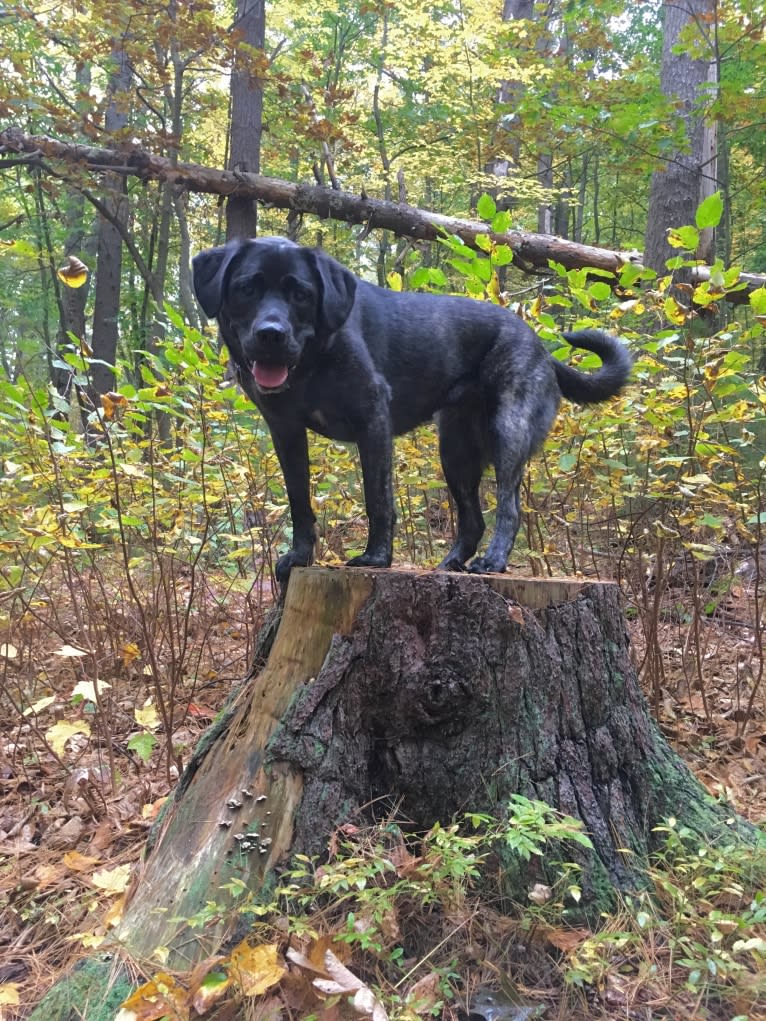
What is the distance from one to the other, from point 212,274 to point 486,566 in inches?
68.2

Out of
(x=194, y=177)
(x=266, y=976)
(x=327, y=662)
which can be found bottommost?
(x=266, y=976)

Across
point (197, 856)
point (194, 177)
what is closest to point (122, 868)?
point (197, 856)

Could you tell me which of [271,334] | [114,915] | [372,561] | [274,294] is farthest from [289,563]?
[114,915]

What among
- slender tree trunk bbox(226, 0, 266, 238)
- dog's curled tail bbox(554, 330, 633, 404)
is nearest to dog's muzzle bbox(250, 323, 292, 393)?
dog's curled tail bbox(554, 330, 633, 404)

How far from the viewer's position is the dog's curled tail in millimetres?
3939

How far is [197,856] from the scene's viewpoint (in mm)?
2311

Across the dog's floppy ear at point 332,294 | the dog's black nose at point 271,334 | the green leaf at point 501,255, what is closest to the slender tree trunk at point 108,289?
the green leaf at point 501,255

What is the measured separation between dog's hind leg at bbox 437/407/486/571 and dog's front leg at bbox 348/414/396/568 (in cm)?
97

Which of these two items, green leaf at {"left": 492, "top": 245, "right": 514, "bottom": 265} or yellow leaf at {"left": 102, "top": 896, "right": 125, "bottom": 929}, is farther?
green leaf at {"left": 492, "top": 245, "right": 514, "bottom": 265}

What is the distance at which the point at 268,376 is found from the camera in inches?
113

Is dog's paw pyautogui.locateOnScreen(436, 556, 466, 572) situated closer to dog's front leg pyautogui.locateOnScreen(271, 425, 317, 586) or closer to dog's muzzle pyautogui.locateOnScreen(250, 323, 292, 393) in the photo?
dog's front leg pyautogui.locateOnScreen(271, 425, 317, 586)

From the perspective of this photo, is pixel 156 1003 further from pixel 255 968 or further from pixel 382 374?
pixel 382 374

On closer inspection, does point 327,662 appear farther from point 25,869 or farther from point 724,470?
point 724,470

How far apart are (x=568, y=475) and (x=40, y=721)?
3.40 metres
